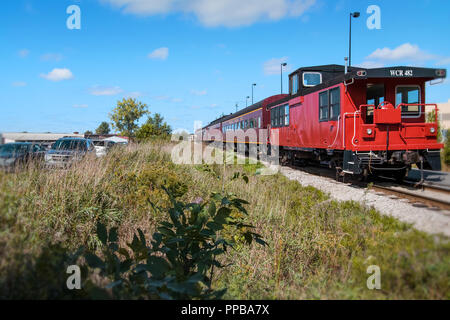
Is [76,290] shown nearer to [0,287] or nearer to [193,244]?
[0,287]

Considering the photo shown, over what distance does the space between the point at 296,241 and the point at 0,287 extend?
11.8 ft

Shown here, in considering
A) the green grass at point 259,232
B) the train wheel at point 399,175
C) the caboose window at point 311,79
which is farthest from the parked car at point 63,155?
the caboose window at point 311,79

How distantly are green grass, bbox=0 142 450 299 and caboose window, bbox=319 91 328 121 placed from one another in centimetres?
253

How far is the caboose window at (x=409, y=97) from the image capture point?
850 centimetres

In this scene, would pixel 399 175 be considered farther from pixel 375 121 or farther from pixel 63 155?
pixel 63 155

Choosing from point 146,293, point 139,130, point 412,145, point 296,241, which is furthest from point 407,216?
point 139,130

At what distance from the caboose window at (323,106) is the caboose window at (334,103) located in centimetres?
35

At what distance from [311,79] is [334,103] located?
397cm

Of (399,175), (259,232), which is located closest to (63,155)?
(259,232)

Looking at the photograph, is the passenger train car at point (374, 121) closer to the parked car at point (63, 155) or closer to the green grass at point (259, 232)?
the green grass at point (259, 232)

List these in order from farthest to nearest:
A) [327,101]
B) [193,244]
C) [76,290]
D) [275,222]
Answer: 1. [327,101]
2. [275,222]
3. [193,244]
4. [76,290]

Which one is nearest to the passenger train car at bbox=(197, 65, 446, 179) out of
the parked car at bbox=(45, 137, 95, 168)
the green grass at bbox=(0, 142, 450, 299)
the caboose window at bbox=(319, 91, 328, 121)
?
the caboose window at bbox=(319, 91, 328, 121)

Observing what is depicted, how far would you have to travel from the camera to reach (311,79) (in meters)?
12.9

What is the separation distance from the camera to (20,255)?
5.07 ft
